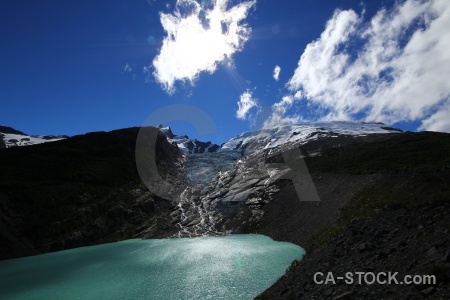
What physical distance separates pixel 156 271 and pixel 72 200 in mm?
47040

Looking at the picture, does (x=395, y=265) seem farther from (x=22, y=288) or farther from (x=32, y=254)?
(x=32, y=254)

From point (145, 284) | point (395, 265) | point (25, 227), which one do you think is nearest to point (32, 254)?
point (25, 227)

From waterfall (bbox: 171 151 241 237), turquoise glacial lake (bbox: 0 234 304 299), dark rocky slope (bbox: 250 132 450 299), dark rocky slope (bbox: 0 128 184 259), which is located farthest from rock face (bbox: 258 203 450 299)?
dark rocky slope (bbox: 0 128 184 259)

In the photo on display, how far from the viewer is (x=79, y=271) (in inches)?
1642

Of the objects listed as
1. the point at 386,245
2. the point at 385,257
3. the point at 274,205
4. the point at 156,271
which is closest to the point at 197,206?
the point at 274,205

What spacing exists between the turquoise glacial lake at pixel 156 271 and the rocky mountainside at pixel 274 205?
5.31 metres

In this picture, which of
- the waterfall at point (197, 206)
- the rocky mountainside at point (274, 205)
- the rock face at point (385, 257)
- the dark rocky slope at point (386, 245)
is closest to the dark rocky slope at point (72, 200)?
the rocky mountainside at point (274, 205)

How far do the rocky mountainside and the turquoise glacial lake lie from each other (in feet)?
17.4

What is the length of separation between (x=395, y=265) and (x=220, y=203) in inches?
2666

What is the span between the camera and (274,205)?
70750 millimetres

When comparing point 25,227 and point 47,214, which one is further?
point 47,214

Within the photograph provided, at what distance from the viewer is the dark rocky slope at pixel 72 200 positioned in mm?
61438

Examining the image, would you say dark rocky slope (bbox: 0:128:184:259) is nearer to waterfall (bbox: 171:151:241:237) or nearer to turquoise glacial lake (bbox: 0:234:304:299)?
waterfall (bbox: 171:151:241:237)

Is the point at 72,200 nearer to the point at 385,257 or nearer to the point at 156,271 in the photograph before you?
the point at 156,271
